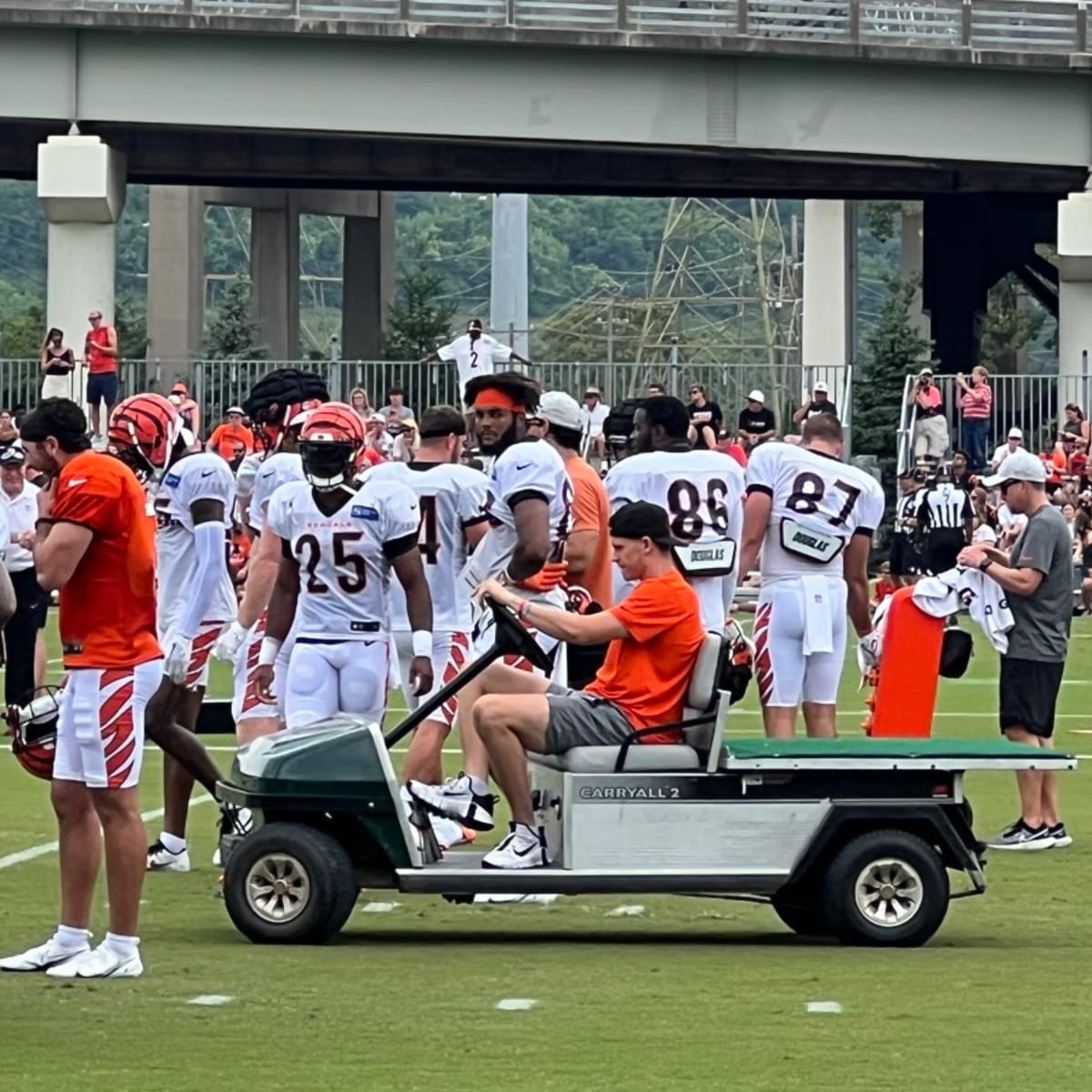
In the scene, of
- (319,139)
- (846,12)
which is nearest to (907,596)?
(846,12)

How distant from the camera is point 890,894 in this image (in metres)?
10.2

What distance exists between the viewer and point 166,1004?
884cm

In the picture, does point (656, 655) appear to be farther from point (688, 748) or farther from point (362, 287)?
point (362, 287)

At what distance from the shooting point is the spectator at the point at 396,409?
119ft

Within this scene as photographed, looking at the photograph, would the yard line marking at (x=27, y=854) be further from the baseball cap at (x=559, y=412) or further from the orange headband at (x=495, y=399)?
the baseball cap at (x=559, y=412)

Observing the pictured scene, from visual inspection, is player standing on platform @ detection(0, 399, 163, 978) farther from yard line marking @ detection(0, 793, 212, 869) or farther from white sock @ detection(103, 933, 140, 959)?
yard line marking @ detection(0, 793, 212, 869)

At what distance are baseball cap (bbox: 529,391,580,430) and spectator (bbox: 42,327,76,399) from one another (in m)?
24.6

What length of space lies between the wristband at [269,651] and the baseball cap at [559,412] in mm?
1801

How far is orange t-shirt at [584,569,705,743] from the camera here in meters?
10.4

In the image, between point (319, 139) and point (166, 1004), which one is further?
point (319, 139)

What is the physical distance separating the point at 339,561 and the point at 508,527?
1153 mm

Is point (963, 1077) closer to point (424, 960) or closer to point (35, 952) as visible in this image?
point (424, 960)

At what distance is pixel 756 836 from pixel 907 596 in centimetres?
319

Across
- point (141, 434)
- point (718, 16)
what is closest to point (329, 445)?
point (141, 434)
